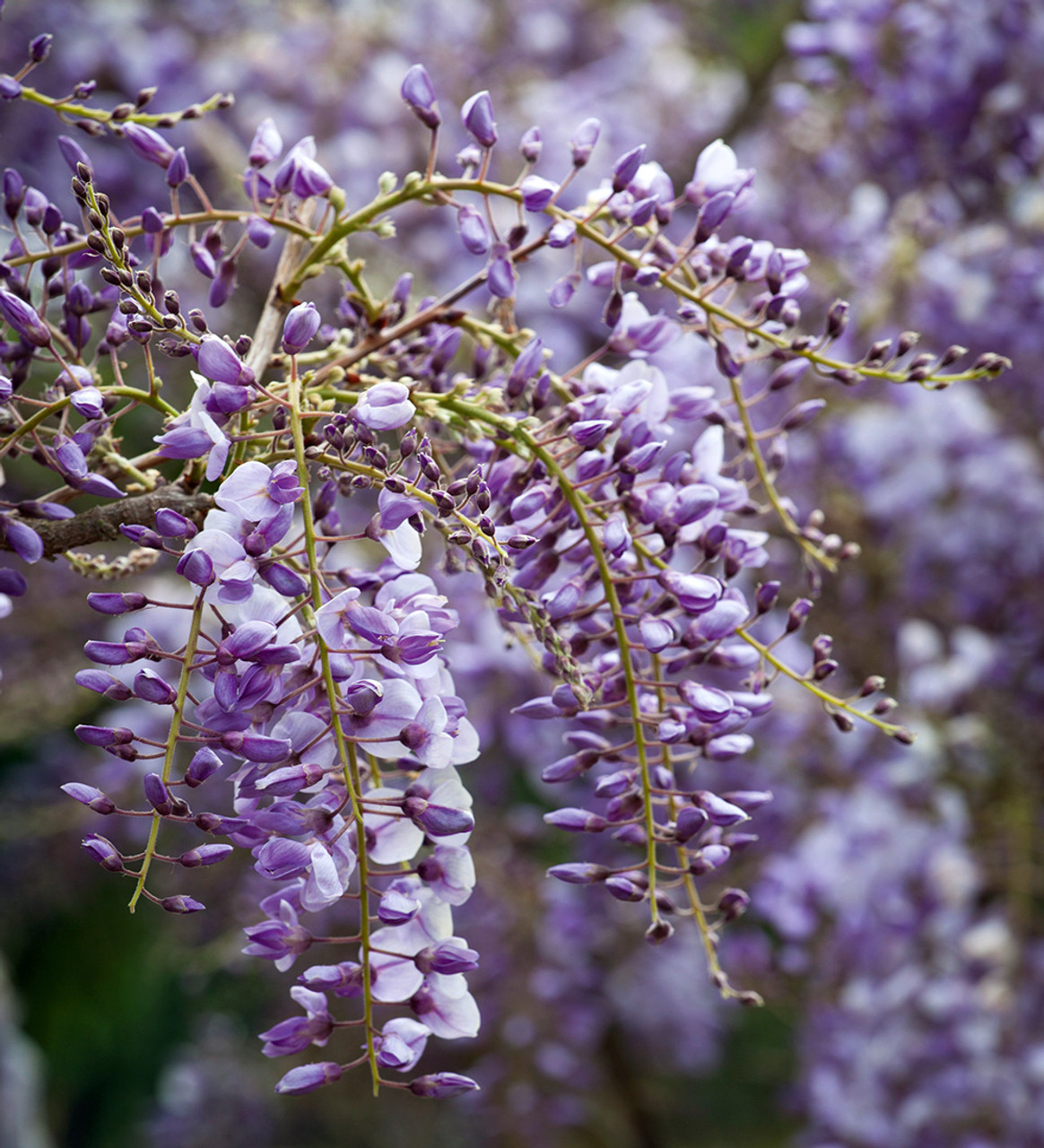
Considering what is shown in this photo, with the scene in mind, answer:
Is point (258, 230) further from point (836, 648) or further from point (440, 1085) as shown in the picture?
point (836, 648)

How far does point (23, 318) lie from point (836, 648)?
4.60 feet

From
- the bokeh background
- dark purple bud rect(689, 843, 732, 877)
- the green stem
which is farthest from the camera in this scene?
the bokeh background

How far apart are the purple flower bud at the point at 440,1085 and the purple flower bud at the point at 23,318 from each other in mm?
378

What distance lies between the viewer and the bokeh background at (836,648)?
159 centimetres

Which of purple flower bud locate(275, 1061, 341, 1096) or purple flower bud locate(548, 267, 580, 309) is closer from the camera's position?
purple flower bud locate(275, 1061, 341, 1096)

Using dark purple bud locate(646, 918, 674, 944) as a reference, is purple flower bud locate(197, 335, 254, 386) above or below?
above

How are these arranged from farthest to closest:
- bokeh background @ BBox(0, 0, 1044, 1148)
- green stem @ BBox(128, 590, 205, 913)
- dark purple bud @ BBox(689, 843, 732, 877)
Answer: bokeh background @ BBox(0, 0, 1044, 1148) < dark purple bud @ BBox(689, 843, 732, 877) < green stem @ BBox(128, 590, 205, 913)

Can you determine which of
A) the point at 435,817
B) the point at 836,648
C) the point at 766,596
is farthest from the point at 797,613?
the point at 836,648

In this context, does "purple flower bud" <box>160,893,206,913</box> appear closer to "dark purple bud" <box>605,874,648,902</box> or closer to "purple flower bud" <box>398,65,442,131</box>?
"dark purple bud" <box>605,874,648,902</box>

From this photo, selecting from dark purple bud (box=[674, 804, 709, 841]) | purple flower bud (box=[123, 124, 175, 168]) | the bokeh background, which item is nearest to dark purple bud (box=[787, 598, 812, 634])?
dark purple bud (box=[674, 804, 709, 841])

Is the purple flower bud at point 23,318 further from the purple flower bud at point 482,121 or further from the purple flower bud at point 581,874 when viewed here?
the purple flower bud at point 581,874

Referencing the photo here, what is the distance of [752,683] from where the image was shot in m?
0.62

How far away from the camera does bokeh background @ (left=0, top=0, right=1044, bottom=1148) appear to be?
1590 mm

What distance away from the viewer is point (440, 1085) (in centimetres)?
50
